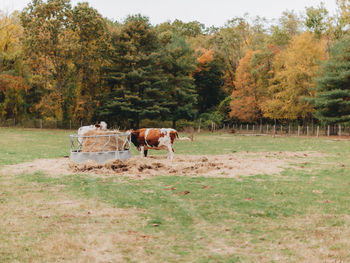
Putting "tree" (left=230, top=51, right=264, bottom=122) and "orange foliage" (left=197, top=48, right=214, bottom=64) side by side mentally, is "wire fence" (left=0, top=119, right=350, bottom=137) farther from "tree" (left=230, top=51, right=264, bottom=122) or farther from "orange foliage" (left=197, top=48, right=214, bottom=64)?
"orange foliage" (left=197, top=48, right=214, bottom=64)

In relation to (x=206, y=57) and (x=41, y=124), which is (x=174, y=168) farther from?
(x=206, y=57)

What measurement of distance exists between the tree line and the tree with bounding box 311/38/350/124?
0.11m

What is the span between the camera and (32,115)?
50.8m

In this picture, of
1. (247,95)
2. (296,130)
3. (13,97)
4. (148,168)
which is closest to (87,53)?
(13,97)

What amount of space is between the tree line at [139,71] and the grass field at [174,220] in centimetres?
3251

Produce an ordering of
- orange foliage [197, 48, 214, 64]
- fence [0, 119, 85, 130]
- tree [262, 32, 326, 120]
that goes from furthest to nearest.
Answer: orange foliage [197, 48, 214, 64] → fence [0, 119, 85, 130] → tree [262, 32, 326, 120]

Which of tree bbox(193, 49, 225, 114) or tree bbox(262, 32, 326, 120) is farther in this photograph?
tree bbox(193, 49, 225, 114)

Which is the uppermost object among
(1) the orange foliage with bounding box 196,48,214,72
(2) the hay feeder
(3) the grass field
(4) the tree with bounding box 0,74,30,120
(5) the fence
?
(1) the orange foliage with bounding box 196,48,214,72

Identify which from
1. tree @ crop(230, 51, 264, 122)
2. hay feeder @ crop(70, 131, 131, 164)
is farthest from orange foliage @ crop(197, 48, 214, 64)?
hay feeder @ crop(70, 131, 131, 164)

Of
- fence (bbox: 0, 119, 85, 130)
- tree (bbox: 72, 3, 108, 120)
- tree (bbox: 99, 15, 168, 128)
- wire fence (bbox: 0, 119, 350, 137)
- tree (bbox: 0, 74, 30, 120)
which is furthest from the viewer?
fence (bbox: 0, 119, 85, 130)

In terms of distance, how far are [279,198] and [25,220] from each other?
5.26 metres

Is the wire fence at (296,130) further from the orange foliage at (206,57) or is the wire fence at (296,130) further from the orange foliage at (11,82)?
the orange foliage at (11,82)

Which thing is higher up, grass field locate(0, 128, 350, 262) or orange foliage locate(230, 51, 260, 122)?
orange foliage locate(230, 51, 260, 122)

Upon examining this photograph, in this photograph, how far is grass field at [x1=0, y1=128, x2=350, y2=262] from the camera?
4.95m
